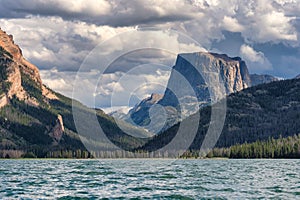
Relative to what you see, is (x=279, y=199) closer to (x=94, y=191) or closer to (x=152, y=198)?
(x=152, y=198)

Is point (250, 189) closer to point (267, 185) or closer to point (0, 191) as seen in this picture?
point (267, 185)

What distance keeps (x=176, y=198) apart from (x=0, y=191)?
2955cm

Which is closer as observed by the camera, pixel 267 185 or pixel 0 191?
pixel 0 191

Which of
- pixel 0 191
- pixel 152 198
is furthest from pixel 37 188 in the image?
pixel 152 198

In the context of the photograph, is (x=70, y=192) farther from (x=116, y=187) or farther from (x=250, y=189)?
(x=250, y=189)

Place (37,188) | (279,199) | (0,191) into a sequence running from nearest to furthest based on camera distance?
(279,199), (0,191), (37,188)

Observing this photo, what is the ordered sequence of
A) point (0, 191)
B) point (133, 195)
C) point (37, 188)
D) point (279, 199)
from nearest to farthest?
point (279, 199) → point (133, 195) → point (0, 191) → point (37, 188)

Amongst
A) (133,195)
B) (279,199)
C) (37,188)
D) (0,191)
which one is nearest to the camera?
(279,199)

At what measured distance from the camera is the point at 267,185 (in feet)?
320

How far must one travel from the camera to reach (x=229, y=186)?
9606 centimetres

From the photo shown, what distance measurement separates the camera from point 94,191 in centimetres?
8844

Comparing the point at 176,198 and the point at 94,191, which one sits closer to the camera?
the point at 176,198

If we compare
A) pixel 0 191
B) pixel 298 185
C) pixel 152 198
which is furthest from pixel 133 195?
pixel 298 185

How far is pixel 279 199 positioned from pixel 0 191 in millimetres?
43866
